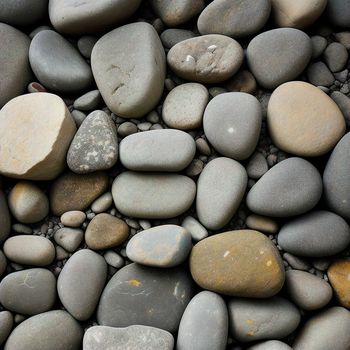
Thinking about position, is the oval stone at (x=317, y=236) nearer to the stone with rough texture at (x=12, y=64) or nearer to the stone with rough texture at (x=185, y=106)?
the stone with rough texture at (x=185, y=106)

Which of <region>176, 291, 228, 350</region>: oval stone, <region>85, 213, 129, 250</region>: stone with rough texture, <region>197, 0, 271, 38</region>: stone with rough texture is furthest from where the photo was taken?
<region>197, 0, 271, 38</region>: stone with rough texture

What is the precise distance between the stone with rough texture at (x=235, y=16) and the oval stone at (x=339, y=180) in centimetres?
35

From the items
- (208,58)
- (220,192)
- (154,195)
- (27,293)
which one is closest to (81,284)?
(27,293)

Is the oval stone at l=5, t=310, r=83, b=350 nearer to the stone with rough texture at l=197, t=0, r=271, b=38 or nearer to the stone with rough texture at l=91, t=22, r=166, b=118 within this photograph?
the stone with rough texture at l=91, t=22, r=166, b=118

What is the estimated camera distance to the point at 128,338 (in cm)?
94

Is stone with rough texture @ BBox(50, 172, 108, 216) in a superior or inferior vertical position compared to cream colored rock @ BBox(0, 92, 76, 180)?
inferior

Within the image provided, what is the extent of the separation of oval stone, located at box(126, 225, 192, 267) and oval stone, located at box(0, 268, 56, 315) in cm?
19

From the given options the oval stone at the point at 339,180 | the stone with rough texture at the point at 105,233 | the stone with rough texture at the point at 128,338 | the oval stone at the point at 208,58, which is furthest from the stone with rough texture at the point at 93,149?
the oval stone at the point at 339,180

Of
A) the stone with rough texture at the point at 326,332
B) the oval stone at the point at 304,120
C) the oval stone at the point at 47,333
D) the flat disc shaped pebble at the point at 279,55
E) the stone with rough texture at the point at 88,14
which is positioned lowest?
the stone with rough texture at the point at 326,332

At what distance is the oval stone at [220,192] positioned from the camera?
3.32 ft

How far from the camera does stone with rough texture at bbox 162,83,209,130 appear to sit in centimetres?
109

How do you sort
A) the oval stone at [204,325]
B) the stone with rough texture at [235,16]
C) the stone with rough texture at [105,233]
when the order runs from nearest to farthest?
the oval stone at [204,325], the stone with rough texture at [105,233], the stone with rough texture at [235,16]

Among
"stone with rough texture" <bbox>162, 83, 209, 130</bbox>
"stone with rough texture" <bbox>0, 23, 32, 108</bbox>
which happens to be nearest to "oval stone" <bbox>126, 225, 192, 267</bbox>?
"stone with rough texture" <bbox>162, 83, 209, 130</bbox>

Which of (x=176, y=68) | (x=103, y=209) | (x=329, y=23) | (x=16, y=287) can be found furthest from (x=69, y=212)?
(x=329, y=23)
